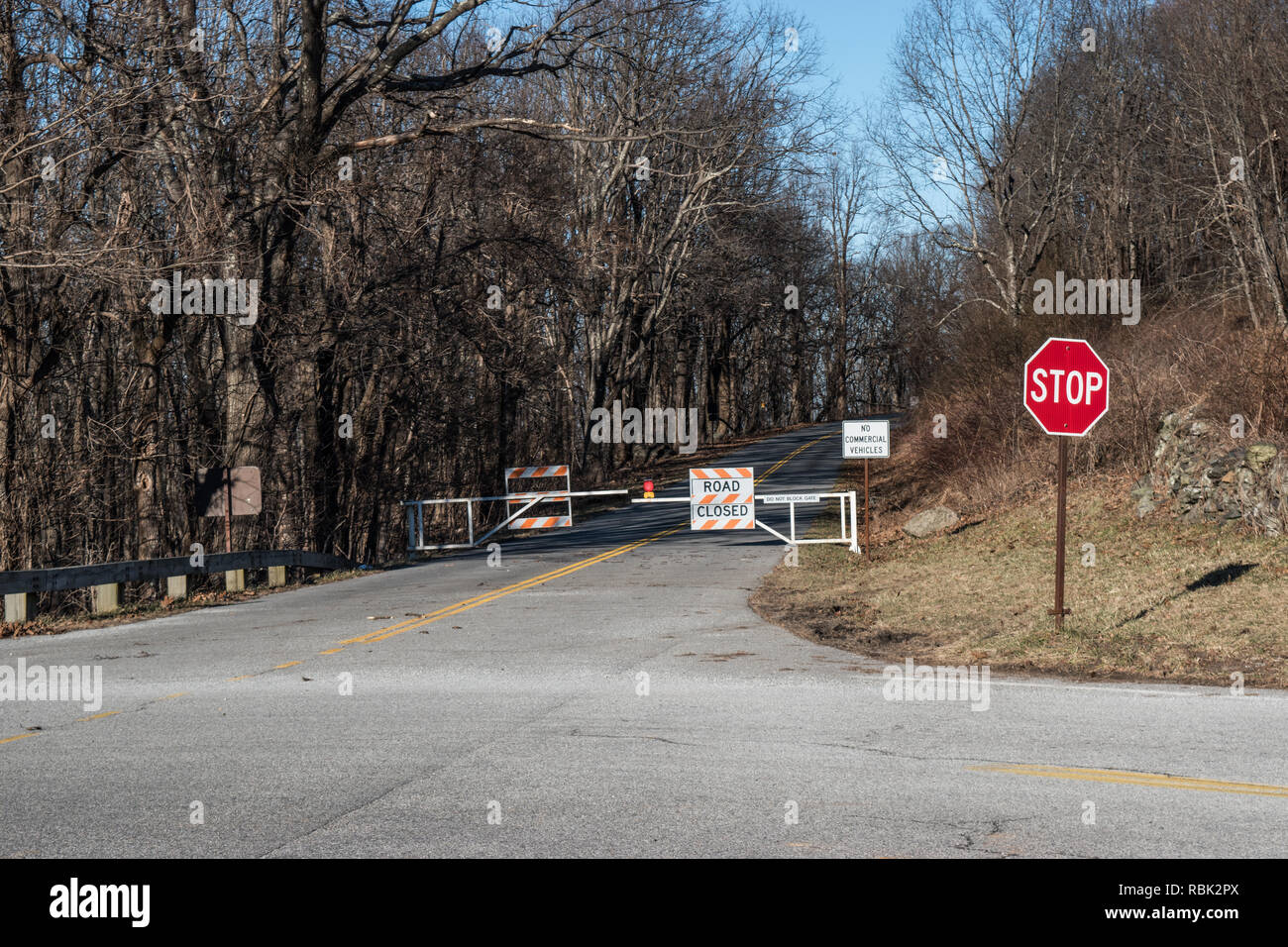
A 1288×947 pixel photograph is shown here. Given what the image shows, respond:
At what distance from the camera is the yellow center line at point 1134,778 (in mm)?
6770

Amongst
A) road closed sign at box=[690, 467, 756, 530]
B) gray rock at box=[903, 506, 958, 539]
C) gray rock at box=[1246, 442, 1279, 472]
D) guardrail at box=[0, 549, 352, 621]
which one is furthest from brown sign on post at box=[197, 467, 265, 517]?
gray rock at box=[1246, 442, 1279, 472]

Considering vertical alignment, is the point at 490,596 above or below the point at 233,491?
below

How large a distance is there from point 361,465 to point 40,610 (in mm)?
8937

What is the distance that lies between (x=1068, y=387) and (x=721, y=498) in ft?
33.8

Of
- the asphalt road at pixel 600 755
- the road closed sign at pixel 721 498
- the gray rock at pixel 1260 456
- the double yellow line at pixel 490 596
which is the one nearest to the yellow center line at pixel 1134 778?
the asphalt road at pixel 600 755

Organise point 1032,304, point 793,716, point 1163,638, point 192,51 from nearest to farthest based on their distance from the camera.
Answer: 1. point 793,716
2. point 1163,638
3. point 192,51
4. point 1032,304

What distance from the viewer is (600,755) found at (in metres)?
7.89

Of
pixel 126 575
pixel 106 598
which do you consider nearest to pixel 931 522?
pixel 126 575

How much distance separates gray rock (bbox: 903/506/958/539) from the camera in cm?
2436

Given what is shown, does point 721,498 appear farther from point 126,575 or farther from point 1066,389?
point 126,575

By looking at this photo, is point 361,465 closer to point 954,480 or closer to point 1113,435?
point 954,480

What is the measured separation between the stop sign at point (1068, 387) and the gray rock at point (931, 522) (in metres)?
11.7
